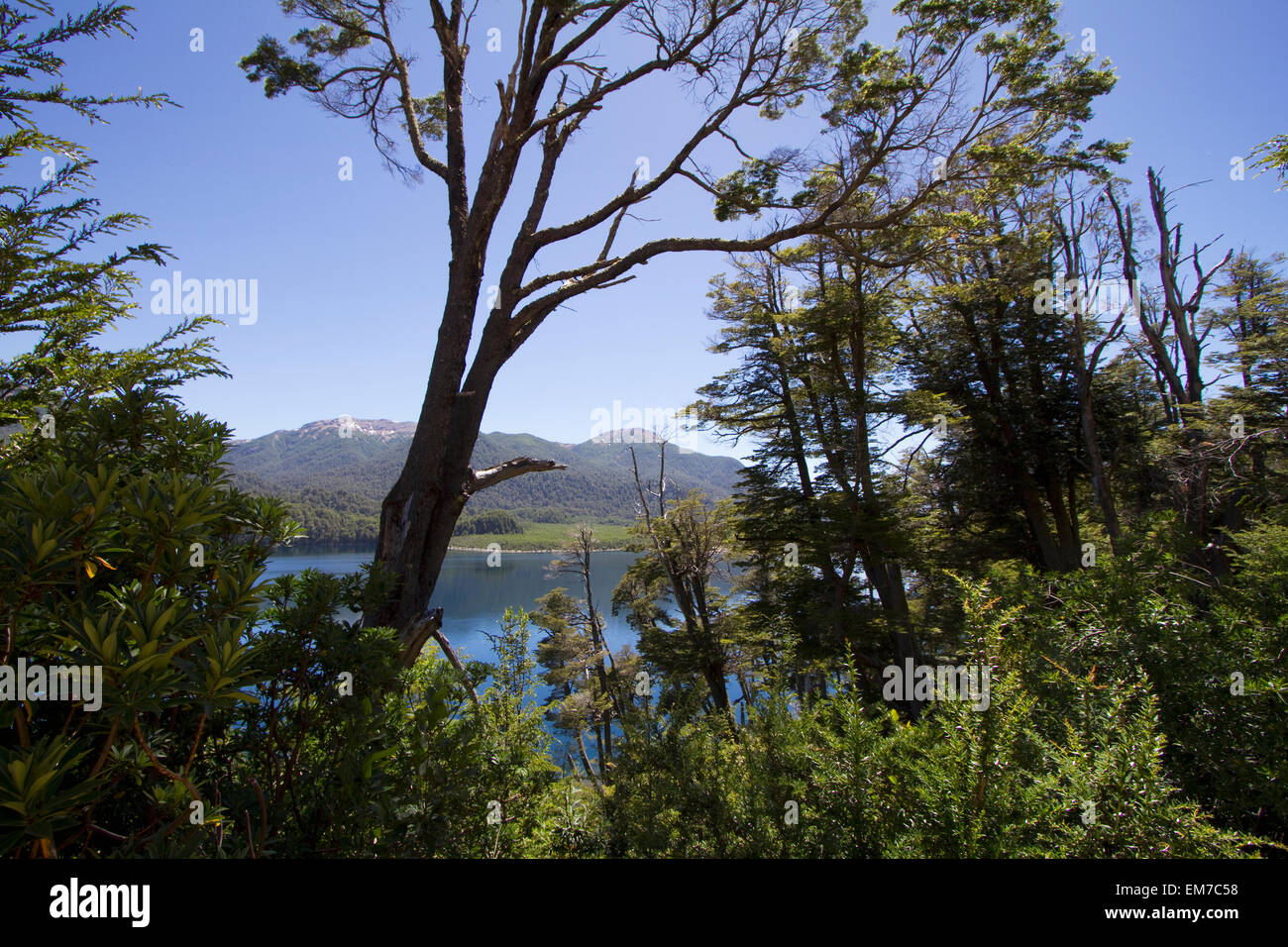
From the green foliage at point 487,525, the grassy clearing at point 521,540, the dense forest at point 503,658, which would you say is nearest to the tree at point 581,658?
the dense forest at point 503,658

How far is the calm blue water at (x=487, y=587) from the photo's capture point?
47.4m

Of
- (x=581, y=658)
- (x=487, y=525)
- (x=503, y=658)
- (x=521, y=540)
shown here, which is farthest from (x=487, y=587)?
(x=503, y=658)

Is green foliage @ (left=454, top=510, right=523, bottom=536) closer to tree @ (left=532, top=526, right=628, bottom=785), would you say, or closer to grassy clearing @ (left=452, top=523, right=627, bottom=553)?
grassy clearing @ (left=452, top=523, right=627, bottom=553)

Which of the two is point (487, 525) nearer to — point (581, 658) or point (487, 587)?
point (487, 587)

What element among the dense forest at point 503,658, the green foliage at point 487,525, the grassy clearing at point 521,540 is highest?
the dense forest at point 503,658

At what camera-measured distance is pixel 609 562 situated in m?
113

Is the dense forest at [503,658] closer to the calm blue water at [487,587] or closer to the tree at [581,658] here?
the tree at [581,658]

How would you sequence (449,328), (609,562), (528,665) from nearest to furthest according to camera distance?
(528,665) → (449,328) → (609,562)

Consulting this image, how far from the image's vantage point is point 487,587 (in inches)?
3063
